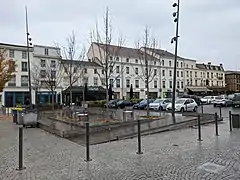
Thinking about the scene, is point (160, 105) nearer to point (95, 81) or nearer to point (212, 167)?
point (212, 167)

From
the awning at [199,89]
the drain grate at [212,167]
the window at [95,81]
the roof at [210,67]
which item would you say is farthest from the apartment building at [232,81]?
the drain grate at [212,167]

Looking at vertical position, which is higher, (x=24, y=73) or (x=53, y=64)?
(x=53, y=64)

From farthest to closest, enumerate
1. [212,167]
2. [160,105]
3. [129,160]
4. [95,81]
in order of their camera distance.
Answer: [95,81] → [160,105] → [129,160] → [212,167]

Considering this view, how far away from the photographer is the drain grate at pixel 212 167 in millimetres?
6225

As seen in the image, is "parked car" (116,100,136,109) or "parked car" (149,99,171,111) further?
"parked car" (116,100,136,109)

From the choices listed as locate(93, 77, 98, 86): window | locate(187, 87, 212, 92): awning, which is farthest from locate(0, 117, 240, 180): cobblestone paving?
locate(187, 87, 212, 92): awning

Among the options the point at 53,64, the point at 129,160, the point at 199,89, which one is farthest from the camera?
the point at 199,89

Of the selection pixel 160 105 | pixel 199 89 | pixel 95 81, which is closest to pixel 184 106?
pixel 160 105

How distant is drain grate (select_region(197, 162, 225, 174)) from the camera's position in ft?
20.4

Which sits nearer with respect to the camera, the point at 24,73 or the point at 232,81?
the point at 24,73

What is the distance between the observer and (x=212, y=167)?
6488 mm

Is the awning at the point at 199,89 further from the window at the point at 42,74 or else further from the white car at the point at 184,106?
the white car at the point at 184,106

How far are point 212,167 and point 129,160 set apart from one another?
214 cm

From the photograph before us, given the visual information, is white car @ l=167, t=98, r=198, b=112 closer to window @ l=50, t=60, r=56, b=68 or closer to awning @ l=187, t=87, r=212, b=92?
window @ l=50, t=60, r=56, b=68
